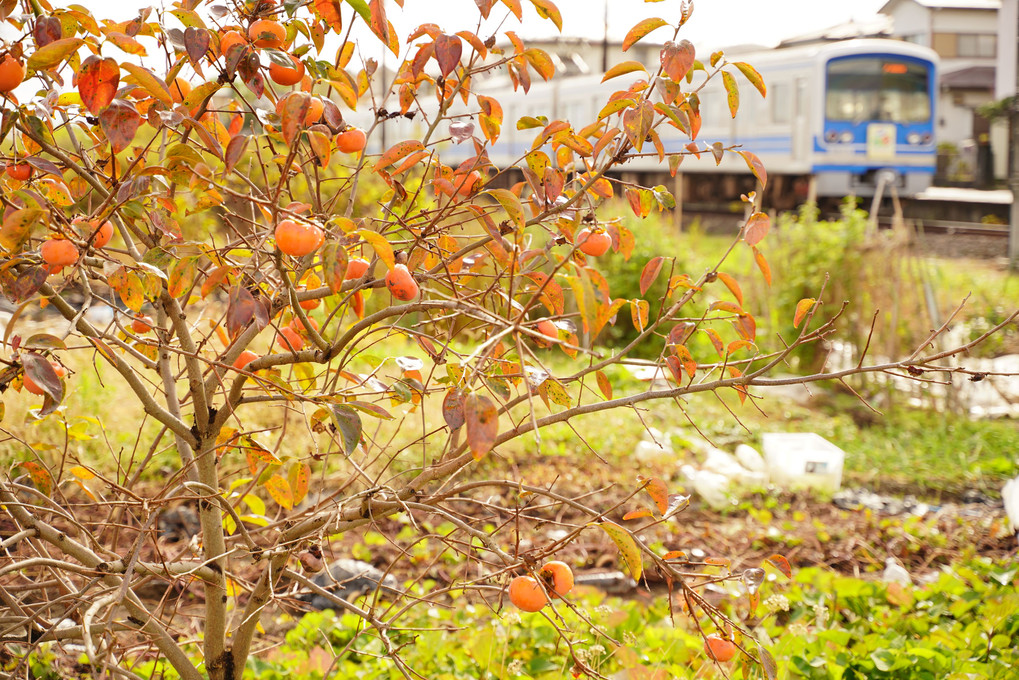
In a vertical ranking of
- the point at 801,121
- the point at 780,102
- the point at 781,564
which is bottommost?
the point at 781,564

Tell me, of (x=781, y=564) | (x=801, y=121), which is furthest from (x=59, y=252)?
(x=801, y=121)

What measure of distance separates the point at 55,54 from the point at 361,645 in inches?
64.0

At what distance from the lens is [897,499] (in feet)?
12.2

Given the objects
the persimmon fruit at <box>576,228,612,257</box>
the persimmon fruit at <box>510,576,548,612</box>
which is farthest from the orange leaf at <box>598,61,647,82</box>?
the persimmon fruit at <box>510,576,548,612</box>

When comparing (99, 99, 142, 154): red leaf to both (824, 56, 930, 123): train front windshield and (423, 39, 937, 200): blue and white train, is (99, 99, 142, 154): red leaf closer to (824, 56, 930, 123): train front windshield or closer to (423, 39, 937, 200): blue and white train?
(423, 39, 937, 200): blue and white train

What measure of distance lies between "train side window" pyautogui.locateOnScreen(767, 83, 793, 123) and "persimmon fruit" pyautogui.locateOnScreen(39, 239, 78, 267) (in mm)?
12937

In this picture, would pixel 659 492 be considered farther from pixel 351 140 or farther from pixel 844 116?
pixel 844 116

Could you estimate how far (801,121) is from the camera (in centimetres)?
1249

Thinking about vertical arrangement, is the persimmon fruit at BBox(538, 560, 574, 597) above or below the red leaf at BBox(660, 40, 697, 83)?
below

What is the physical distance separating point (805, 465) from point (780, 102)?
10447 mm

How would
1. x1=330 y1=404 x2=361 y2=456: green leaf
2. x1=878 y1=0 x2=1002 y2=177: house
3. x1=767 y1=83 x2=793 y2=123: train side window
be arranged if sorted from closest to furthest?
x1=330 y1=404 x2=361 y2=456: green leaf
x1=767 y1=83 x2=793 y2=123: train side window
x1=878 y1=0 x2=1002 y2=177: house

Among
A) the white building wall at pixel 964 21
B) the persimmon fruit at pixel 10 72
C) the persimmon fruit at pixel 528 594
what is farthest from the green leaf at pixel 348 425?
the white building wall at pixel 964 21

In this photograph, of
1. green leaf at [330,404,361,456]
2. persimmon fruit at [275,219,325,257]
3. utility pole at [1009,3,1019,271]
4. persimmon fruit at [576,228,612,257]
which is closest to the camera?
persimmon fruit at [275,219,325,257]

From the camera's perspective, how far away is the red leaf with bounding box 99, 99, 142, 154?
996 millimetres
